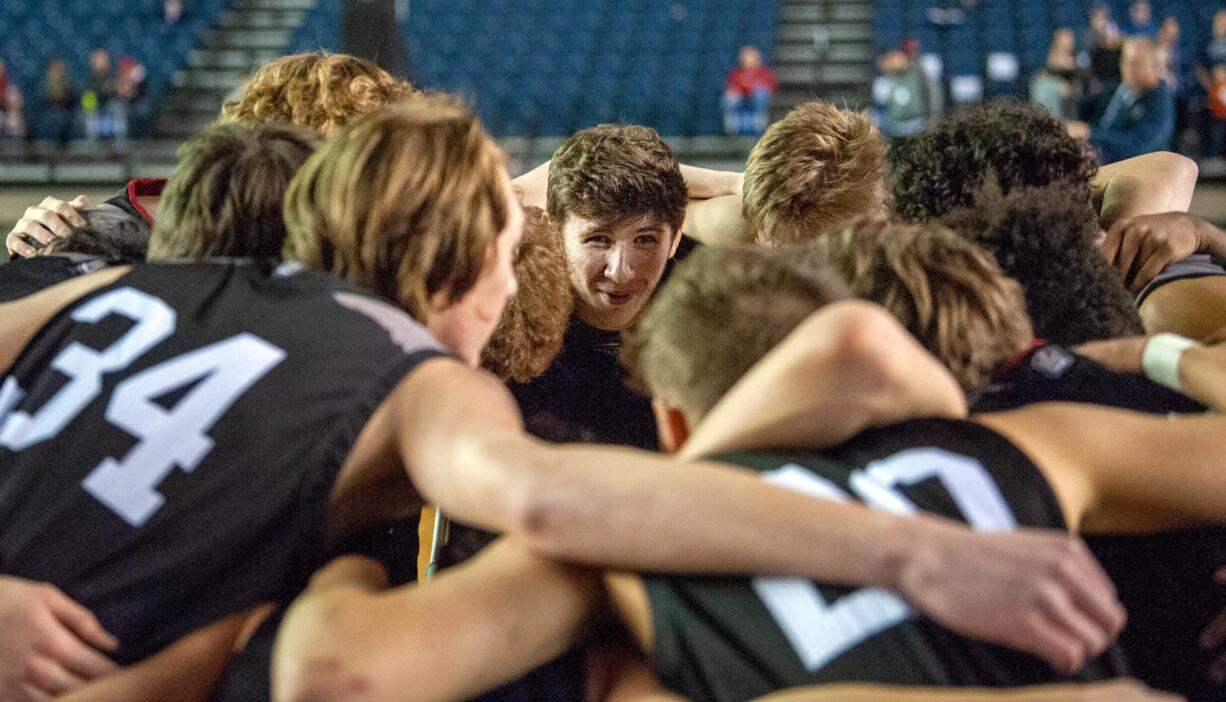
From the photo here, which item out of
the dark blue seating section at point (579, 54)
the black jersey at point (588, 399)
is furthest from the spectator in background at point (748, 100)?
the black jersey at point (588, 399)

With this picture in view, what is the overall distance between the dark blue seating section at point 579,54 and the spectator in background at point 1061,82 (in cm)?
333

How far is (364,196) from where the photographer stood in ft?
5.75

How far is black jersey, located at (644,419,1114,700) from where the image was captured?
4.44 ft

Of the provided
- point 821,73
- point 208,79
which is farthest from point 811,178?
point 208,79

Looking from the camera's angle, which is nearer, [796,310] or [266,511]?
[266,511]

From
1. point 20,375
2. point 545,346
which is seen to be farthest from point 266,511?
point 545,346

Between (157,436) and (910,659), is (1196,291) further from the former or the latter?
(157,436)

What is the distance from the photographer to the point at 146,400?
1.59 metres

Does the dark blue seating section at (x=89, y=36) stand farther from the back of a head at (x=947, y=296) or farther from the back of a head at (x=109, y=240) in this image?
the back of a head at (x=947, y=296)

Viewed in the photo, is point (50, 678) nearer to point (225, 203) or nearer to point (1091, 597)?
point (225, 203)

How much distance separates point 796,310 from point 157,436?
898 millimetres

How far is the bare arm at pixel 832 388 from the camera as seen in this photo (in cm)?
145

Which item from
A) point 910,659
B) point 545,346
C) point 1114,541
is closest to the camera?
point 910,659

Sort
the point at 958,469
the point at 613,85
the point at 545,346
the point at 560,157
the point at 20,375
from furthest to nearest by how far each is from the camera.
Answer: the point at 613,85 → the point at 560,157 → the point at 545,346 → the point at 20,375 → the point at 958,469
